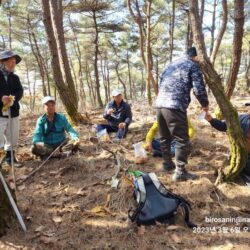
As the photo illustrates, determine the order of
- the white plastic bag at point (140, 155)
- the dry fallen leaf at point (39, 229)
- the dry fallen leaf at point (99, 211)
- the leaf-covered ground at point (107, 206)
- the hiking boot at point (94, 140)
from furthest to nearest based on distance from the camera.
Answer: the hiking boot at point (94, 140), the white plastic bag at point (140, 155), the dry fallen leaf at point (99, 211), the dry fallen leaf at point (39, 229), the leaf-covered ground at point (107, 206)

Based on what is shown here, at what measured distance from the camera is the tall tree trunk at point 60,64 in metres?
6.05

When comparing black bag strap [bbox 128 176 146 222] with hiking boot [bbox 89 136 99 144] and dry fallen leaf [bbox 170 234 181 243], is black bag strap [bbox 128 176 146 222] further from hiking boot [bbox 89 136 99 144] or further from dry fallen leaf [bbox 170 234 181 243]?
hiking boot [bbox 89 136 99 144]

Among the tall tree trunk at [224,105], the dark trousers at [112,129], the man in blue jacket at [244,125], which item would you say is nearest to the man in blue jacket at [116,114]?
the dark trousers at [112,129]

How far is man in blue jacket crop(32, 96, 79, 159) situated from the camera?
180 inches

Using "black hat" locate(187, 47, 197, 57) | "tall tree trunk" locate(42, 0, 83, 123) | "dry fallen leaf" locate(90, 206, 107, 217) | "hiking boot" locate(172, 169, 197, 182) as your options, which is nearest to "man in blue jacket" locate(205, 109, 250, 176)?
"hiking boot" locate(172, 169, 197, 182)

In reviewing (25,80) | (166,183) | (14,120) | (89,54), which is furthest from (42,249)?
(25,80)

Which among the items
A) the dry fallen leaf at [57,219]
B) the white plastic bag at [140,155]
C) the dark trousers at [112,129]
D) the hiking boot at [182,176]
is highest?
the dark trousers at [112,129]

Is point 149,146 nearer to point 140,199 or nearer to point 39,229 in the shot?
point 140,199

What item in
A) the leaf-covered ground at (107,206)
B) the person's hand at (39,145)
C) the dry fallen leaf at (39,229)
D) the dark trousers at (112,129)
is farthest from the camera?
the dark trousers at (112,129)

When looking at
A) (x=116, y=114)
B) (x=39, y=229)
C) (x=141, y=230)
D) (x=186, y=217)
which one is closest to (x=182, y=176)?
(x=186, y=217)

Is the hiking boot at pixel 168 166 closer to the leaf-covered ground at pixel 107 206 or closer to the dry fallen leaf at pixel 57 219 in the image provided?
the leaf-covered ground at pixel 107 206

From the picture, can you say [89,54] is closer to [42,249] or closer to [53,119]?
[53,119]

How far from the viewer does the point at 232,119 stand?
3338 mm

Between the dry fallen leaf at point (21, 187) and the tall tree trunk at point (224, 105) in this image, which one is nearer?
the tall tree trunk at point (224, 105)
